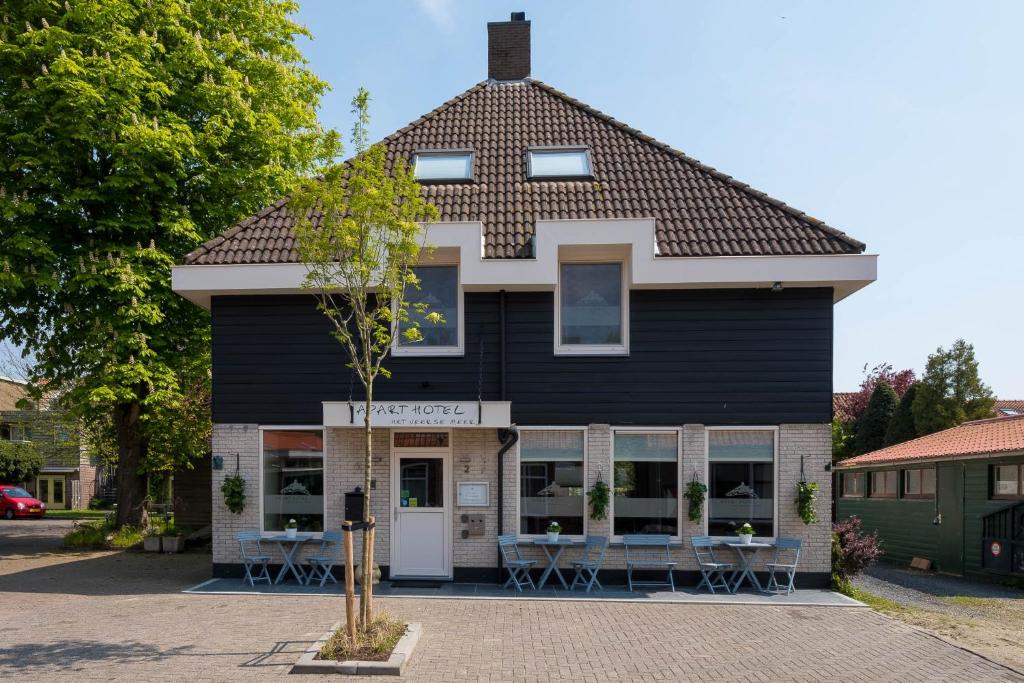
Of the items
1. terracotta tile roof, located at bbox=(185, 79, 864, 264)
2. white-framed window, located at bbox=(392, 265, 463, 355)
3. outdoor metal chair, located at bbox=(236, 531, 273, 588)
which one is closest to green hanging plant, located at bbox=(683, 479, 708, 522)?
terracotta tile roof, located at bbox=(185, 79, 864, 264)

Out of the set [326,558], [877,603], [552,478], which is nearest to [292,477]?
[326,558]

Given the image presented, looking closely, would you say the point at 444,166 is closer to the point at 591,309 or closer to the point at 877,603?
the point at 591,309

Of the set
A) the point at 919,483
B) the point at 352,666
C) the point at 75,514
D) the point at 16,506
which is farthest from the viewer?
the point at 75,514

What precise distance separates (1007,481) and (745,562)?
8199mm

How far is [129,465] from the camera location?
1734 centimetres

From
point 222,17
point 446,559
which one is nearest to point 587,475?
point 446,559

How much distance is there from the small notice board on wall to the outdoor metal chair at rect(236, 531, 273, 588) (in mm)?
3281

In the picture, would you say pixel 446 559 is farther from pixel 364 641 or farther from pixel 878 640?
pixel 878 640

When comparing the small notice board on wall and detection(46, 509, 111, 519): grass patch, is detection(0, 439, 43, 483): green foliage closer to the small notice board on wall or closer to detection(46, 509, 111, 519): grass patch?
detection(46, 509, 111, 519): grass patch

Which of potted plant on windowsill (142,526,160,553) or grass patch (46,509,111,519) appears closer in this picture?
potted plant on windowsill (142,526,160,553)

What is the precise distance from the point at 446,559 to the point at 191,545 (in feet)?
25.7

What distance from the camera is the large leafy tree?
14195 millimetres

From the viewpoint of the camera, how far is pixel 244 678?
23.7 ft

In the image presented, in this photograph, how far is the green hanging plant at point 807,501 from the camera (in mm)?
11445
